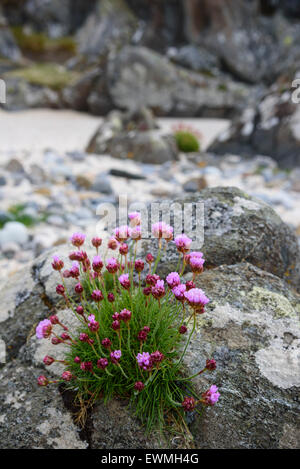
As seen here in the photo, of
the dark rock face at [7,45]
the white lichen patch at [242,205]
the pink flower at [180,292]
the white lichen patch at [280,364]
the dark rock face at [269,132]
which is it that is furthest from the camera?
the dark rock face at [7,45]

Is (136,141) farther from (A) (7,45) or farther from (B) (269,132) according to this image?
(A) (7,45)

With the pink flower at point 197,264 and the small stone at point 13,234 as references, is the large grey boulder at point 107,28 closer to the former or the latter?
the small stone at point 13,234

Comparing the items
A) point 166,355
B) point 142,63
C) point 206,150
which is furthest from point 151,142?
point 166,355

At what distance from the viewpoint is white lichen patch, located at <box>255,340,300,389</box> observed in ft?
6.27

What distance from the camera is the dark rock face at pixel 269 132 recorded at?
942 cm

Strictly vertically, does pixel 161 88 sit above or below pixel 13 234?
above

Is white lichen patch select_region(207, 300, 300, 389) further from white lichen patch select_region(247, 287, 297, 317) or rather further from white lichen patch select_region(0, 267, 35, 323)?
white lichen patch select_region(0, 267, 35, 323)

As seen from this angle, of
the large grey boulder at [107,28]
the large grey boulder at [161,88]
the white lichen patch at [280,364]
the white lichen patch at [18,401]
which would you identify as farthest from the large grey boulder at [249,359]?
the large grey boulder at [107,28]

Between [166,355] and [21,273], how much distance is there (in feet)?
5.32

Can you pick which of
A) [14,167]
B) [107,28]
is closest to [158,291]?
[14,167]

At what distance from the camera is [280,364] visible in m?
1.97

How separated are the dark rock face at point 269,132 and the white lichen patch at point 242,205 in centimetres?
700

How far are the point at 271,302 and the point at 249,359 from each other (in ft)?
1.45

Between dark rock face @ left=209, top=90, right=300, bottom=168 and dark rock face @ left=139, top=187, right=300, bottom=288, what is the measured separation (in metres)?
6.97
